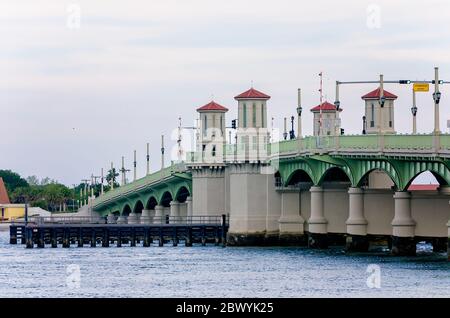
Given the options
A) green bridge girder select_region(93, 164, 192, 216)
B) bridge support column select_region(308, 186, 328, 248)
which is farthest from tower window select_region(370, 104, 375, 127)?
green bridge girder select_region(93, 164, 192, 216)

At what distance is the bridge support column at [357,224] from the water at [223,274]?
148 centimetres

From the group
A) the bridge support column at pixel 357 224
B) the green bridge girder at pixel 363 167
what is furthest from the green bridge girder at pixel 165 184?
the bridge support column at pixel 357 224

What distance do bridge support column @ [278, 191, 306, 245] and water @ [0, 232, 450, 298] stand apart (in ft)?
14.2

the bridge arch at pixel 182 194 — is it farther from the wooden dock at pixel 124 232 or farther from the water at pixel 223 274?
the water at pixel 223 274

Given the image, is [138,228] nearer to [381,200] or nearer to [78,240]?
[78,240]

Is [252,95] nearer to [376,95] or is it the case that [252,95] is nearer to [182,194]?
[376,95]

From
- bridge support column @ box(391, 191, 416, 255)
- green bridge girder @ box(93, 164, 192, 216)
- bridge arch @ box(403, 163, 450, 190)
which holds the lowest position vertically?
bridge support column @ box(391, 191, 416, 255)

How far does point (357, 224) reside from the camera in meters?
128

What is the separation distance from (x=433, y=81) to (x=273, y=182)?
106ft

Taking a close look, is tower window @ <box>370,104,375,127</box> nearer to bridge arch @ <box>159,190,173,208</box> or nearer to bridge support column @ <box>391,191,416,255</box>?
bridge support column @ <box>391,191,416,255</box>

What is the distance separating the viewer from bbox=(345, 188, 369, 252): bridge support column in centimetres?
12788

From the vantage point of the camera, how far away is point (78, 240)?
155750 mm

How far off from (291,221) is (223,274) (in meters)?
40.2
